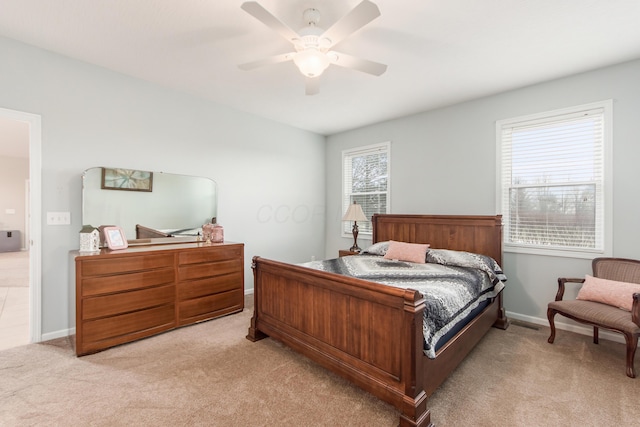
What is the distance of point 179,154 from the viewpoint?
3.61 meters

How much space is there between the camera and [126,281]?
2666mm

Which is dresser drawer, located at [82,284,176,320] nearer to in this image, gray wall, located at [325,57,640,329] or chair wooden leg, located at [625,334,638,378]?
gray wall, located at [325,57,640,329]

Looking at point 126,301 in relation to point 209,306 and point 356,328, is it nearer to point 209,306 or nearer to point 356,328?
point 209,306

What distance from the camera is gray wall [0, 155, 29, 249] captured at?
7.48m

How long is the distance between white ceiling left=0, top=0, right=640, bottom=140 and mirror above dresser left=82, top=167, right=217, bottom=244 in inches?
44.4

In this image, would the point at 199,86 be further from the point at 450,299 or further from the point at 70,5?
the point at 450,299

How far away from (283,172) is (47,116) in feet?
9.45

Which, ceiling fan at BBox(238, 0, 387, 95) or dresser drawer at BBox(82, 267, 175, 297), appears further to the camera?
dresser drawer at BBox(82, 267, 175, 297)

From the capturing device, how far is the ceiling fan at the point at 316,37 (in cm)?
165

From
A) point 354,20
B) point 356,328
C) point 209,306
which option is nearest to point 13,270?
point 209,306

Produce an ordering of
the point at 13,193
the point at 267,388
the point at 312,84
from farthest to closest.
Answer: the point at 13,193 < the point at 312,84 < the point at 267,388

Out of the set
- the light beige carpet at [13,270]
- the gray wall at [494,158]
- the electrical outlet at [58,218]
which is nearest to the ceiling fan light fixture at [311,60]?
the gray wall at [494,158]

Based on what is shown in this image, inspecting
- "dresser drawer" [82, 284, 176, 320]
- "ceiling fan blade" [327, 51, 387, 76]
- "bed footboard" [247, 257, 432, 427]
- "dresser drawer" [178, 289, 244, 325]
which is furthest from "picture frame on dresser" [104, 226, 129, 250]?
"ceiling fan blade" [327, 51, 387, 76]

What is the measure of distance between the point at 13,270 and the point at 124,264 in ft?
16.3
